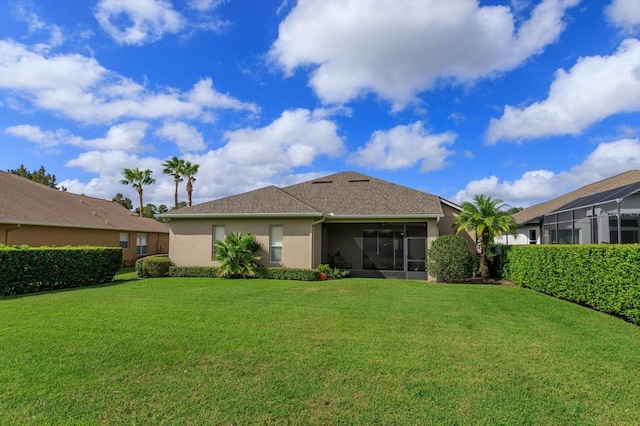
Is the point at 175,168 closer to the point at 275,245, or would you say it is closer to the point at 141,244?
the point at 141,244

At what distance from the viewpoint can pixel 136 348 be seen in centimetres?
566

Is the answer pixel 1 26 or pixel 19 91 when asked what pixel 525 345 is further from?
pixel 19 91

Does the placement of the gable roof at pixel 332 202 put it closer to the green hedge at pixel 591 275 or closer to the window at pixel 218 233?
the window at pixel 218 233

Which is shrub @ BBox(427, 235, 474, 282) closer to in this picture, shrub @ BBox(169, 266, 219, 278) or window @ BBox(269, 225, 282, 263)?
window @ BBox(269, 225, 282, 263)

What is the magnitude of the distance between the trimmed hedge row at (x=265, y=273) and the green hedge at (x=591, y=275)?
28.5 ft

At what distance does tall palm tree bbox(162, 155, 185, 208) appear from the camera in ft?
117

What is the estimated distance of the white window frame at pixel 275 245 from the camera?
16.9 meters

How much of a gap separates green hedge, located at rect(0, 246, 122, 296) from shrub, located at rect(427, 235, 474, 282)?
14123mm

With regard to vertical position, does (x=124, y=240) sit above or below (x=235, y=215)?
below

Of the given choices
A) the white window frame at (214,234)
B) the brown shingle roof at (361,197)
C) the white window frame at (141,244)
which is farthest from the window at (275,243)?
the white window frame at (141,244)

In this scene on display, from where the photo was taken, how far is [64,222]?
18891mm

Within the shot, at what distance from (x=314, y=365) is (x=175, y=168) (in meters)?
35.1

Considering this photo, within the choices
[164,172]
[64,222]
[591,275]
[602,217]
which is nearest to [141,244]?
[64,222]

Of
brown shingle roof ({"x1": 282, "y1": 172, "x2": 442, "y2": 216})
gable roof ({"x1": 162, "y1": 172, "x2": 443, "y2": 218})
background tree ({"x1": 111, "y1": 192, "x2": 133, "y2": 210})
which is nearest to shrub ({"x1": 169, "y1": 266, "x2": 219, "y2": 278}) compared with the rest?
gable roof ({"x1": 162, "y1": 172, "x2": 443, "y2": 218})
